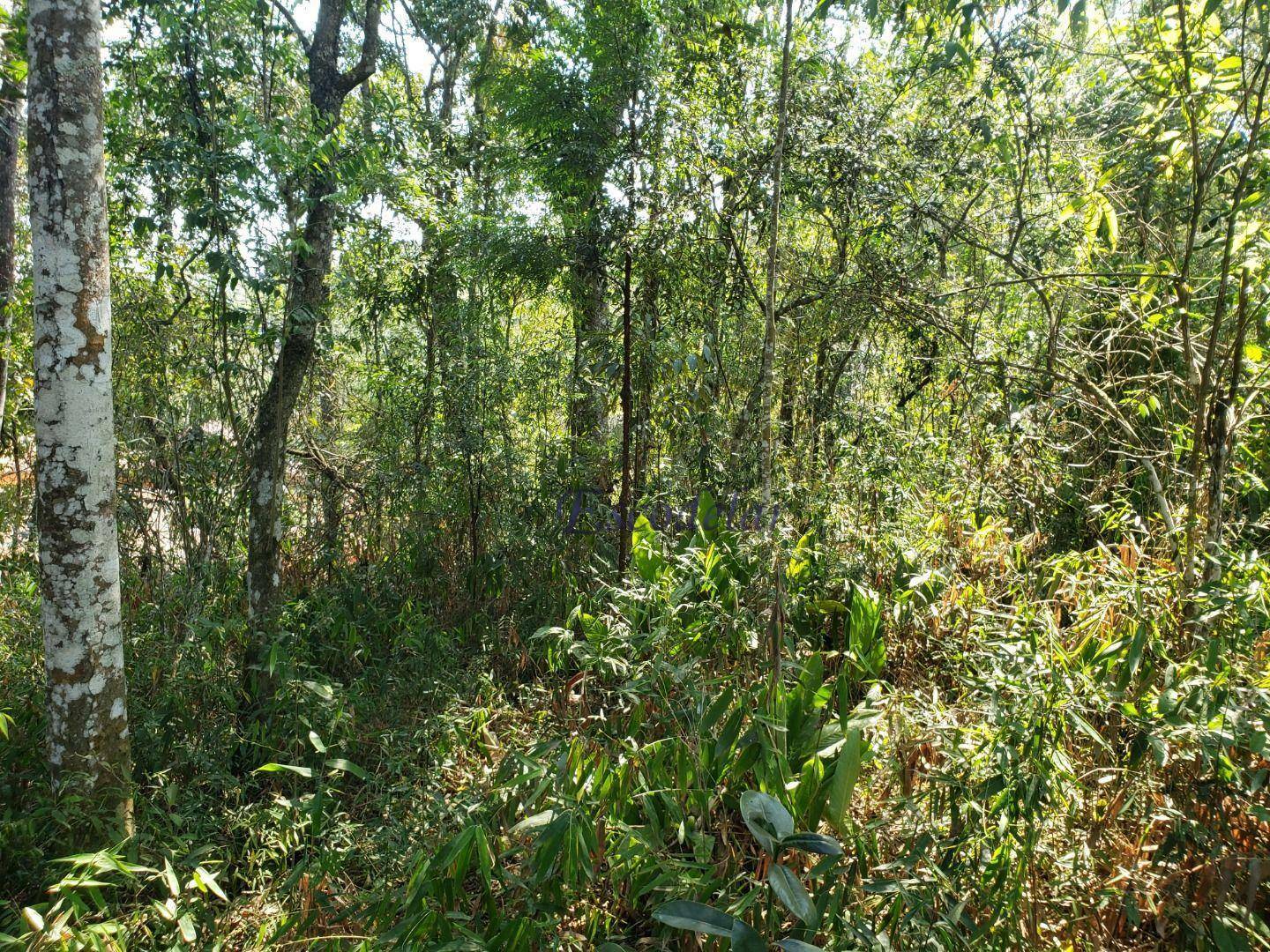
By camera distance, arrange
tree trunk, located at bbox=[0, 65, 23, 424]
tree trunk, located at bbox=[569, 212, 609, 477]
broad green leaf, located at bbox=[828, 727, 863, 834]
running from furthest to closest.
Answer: tree trunk, located at bbox=[0, 65, 23, 424]
tree trunk, located at bbox=[569, 212, 609, 477]
broad green leaf, located at bbox=[828, 727, 863, 834]

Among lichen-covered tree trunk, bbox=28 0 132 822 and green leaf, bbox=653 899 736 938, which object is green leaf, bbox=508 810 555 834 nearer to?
green leaf, bbox=653 899 736 938

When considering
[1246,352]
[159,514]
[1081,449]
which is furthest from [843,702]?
[159,514]

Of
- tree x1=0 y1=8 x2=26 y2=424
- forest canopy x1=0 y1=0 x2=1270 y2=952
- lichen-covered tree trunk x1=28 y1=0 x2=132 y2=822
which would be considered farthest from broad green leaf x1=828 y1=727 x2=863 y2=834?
tree x1=0 y1=8 x2=26 y2=424

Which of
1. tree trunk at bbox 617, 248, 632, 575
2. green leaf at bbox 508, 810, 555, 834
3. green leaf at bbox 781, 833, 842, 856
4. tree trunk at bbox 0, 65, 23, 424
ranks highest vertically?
tree trunk at bbox 0, 65, 23, 424

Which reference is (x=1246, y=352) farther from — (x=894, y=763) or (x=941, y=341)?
(x=941, y=341)

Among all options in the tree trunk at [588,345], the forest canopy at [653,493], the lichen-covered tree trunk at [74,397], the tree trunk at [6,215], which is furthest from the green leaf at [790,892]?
the tree trunk at [6,215]

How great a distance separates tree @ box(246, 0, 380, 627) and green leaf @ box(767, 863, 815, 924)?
9.50 ft

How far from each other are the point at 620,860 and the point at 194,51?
367 cm

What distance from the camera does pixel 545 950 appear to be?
6.59ft

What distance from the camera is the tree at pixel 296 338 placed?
141 inches

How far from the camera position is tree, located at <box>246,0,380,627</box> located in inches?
141

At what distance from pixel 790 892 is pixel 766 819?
0.13 metres

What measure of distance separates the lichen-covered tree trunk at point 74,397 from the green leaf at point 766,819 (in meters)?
2.08

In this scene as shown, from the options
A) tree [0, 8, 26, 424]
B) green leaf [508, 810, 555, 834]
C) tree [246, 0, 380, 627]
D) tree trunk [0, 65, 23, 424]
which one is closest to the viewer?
green leaf [508, 810, 555, 834]
